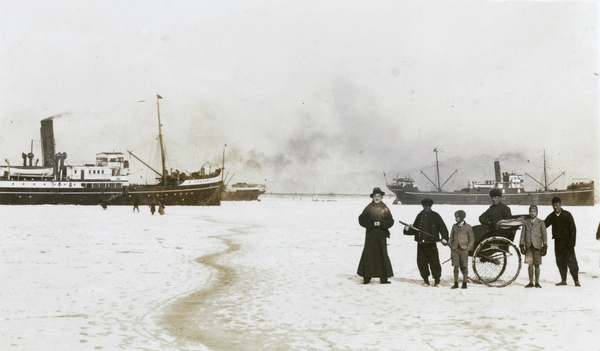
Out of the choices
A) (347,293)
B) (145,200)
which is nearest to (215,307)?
(347,293)

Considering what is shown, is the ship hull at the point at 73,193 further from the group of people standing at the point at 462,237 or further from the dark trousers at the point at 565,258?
the dark trousers at the point at 565,258

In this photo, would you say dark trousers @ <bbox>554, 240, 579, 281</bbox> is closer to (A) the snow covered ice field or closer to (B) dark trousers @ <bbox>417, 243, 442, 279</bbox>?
(A) the snow covered ice field

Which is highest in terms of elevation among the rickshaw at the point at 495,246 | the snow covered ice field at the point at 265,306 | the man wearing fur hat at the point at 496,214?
the man wearing fur hat at the point at 496,214

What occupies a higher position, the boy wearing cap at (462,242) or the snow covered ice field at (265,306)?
the boy wearing cap at (462,242)

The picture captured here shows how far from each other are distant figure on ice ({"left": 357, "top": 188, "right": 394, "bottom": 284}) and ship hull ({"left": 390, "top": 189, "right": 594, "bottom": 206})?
6616 centimetres

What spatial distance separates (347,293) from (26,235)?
12.6 m

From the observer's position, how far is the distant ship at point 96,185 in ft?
183

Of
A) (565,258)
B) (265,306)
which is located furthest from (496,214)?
(265,306)

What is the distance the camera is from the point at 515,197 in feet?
247

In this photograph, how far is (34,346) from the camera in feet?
16.3

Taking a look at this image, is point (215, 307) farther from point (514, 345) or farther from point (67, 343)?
point (514, 345)

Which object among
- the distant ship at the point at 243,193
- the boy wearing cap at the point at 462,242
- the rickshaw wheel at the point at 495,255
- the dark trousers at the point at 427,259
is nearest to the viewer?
the boy wearing cap at the point at 462,242

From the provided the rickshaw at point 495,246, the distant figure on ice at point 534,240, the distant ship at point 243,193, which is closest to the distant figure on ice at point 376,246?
the rickshaw at point 495,246

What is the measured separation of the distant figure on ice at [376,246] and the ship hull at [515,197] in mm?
66157
